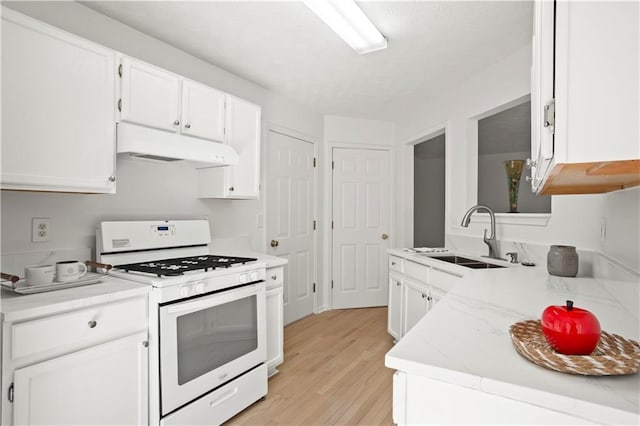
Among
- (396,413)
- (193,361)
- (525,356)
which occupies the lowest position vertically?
(193,361)

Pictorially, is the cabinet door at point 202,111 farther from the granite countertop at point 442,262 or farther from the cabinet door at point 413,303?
the cabinet door at point 413,303

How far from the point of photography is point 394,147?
4660mm

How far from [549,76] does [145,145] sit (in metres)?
1.90

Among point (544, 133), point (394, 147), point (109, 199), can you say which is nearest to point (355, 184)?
point (394, 147)

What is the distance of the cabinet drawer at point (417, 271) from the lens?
8.91 feet

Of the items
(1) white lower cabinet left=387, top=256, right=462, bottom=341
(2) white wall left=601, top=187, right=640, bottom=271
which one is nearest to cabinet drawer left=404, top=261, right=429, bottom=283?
(1) white lower cabinet left=387, top=256, right=462, bottom=341

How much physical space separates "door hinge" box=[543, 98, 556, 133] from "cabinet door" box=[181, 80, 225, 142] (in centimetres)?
209

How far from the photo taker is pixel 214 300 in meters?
2.02

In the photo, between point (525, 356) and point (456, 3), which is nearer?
point (525, 356)

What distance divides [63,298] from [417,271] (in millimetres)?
2315

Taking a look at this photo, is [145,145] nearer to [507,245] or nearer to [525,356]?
[525,356]

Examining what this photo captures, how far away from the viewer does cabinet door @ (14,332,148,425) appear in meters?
1.35

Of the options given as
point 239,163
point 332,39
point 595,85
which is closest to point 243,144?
point 239,163

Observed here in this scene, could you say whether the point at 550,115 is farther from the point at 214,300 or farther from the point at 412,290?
the point at 412,290
